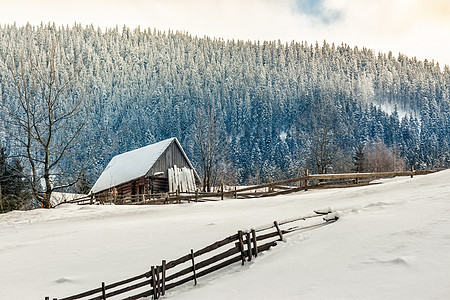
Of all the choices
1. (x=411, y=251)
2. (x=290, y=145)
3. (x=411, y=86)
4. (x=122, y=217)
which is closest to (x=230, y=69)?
(x=290, y=145)

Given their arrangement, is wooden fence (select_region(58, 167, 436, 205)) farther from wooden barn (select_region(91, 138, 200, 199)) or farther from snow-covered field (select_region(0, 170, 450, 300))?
wooden barn (select_region(91, 138, 200, 199))

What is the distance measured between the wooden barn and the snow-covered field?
15.2 metres

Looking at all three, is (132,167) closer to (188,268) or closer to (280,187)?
(280,187)

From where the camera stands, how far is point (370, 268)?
6.18 m

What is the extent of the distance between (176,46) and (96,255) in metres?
165

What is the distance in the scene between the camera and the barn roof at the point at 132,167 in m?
32.9

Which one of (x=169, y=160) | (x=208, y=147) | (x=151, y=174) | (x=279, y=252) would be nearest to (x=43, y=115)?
(x=151, y=174)

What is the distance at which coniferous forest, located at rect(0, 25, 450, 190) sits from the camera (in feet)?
337

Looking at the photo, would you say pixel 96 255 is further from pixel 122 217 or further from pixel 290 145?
pixel 290 145

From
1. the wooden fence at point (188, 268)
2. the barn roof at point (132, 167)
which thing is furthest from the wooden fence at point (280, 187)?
the wooden fence at point (188, 268)

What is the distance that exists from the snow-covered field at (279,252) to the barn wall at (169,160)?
15617 millimetres

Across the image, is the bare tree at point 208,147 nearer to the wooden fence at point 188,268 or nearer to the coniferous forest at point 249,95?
the wooden fence at point 188,268

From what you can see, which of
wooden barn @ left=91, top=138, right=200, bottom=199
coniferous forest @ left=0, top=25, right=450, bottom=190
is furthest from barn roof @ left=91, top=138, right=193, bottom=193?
coniferous forest @ left=0, top=25, right=450, bottom=190

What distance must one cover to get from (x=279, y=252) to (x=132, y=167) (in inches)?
1113
